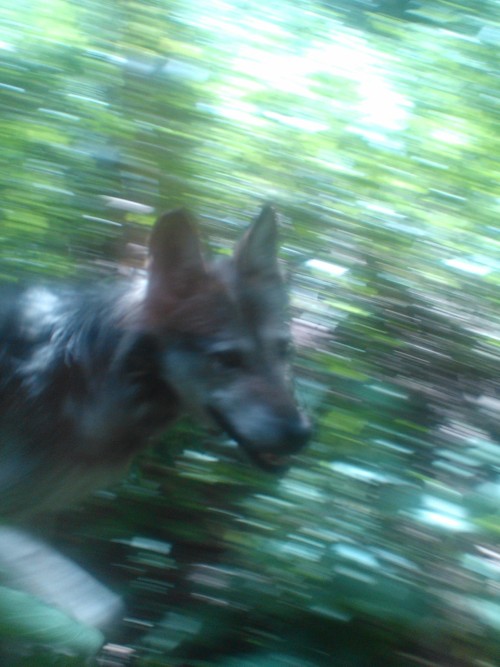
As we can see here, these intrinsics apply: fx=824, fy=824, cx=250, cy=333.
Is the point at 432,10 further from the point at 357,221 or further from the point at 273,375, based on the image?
the point at 273,375

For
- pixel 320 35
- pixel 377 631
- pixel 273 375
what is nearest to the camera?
pixel 377 631

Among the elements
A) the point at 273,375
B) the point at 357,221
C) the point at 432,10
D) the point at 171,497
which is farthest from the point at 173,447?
the point at 432,10

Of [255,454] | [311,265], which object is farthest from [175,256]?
[311,265]

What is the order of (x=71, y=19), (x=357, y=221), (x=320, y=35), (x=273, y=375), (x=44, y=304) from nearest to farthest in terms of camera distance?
(x=273, y=375), (x=44, y=304), (x=357, y=221), (x=71, y=19), (x=320, y=35)

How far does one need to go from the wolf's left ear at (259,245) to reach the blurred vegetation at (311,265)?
646mm

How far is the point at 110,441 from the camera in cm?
379

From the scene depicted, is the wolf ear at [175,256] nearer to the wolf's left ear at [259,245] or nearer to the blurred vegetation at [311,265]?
the wolf's left ear at [259,245]

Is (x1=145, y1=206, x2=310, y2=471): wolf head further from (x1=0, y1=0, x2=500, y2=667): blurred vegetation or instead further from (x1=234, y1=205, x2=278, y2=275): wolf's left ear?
(x1=0, y1=0, x2=500, y2=667): blurred vegetation

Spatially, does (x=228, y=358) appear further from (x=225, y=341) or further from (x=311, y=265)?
(x=311, y=265)

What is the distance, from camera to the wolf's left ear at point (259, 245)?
376cm

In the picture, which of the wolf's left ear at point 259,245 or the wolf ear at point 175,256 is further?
the wolf's left ear at point 259,245

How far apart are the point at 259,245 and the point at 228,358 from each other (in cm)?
58

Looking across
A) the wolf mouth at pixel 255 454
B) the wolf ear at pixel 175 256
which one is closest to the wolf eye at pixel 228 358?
the wolf mouth at pixel 255 454

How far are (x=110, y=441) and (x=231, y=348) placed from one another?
2.45ft
